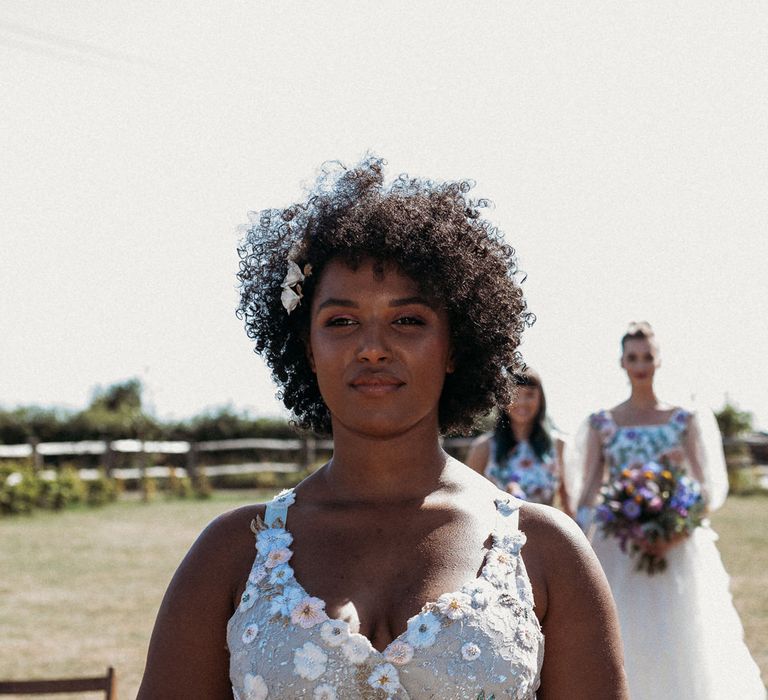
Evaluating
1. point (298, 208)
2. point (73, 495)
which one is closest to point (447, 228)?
point (298, 208)

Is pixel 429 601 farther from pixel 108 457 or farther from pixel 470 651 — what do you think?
pixel 108 457

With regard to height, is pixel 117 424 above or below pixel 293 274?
below

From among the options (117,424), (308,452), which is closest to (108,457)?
(117,424)

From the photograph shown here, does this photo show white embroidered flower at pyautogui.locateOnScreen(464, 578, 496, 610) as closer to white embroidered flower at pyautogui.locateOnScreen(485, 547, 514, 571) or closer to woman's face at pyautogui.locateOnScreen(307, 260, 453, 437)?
white embroidered flower at pyautogui.locateOnScreen(485, 547, 514, 571)

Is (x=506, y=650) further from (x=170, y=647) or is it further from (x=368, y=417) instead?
(x=170, y=647)

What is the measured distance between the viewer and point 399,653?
203 cm

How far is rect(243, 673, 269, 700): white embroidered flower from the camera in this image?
2055mm

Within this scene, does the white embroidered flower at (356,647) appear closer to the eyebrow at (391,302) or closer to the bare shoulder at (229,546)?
the bare shoulder at (229,546)

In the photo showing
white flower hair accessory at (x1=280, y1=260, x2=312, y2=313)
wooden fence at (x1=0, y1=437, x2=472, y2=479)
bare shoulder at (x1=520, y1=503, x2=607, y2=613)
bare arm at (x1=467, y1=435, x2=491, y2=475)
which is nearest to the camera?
bare shoulder at (x1=520, y1=503, x2=607, y2=613)

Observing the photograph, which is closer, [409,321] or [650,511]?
[409,321]

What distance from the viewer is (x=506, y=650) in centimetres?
206

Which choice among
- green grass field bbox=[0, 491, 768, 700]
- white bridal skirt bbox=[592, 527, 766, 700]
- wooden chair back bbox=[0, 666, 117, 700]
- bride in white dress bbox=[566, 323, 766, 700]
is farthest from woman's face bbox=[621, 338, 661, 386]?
wooden chair back bbox=[0, 666, 117, 700]

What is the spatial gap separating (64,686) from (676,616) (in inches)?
171

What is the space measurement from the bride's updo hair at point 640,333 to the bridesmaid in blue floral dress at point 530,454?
73 cm
